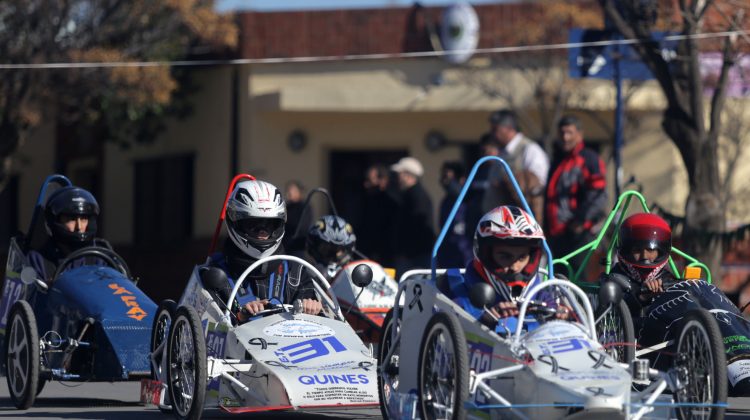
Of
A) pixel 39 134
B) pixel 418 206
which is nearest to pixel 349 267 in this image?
pixel 418 206

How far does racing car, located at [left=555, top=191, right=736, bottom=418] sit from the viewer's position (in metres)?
8.52

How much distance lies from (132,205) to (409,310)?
836 inches

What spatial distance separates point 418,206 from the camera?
1816 cm

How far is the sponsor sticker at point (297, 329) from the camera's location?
10.0m

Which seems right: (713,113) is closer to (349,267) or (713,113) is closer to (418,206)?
(418,206)

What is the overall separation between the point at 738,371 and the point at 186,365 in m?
3.38

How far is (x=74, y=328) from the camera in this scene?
11.6 metres

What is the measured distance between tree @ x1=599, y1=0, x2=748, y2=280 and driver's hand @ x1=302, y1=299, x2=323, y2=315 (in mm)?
6659

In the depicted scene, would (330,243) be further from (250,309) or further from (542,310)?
(542,310)

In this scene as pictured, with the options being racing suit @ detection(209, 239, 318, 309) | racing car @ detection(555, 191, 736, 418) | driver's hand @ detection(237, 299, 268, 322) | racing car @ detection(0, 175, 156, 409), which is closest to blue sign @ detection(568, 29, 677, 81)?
racing car @ detection(555, 191, 736, 418)

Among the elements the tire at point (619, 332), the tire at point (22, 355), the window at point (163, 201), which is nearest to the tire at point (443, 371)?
the tire at point (619, 332)

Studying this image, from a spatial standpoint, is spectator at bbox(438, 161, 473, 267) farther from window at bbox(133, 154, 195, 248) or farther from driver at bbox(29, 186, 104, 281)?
window at bbox(133, 154, 195, 248)

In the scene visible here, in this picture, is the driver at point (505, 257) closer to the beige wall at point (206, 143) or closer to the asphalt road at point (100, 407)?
the asphalt road at point (100, 407)

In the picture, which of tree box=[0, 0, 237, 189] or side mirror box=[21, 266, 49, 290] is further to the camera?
tree box=[0, 0, 237, 189]
